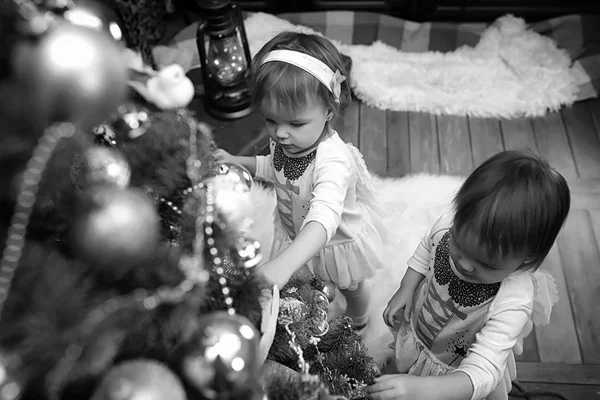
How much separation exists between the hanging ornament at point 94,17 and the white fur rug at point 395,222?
1126mm

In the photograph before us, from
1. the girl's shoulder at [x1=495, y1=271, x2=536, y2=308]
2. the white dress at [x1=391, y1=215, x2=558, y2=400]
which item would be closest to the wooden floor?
the white dress at [x1=391, y1=215, x2=558, y2=400]

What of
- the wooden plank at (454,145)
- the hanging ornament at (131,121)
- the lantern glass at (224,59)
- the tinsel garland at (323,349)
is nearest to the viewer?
the hanging ornament at (131,121)

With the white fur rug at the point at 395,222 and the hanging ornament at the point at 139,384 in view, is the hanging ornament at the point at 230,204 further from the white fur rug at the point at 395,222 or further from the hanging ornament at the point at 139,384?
the white fur rug at the point at 395,222

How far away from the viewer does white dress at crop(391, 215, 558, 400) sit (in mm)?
953

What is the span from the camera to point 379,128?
215 cm

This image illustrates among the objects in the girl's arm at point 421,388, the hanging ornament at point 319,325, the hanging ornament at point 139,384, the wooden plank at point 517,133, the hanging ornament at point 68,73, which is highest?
the hanging ornament at point 68,73

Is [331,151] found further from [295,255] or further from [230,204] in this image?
[230,204]

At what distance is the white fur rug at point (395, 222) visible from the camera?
1.50 meters

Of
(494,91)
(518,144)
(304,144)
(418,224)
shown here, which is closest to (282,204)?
(304,144)

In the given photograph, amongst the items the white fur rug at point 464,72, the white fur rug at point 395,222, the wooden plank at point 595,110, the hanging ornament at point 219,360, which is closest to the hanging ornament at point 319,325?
the hanging ornament at point 219,360

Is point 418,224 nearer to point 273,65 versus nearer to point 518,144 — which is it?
point 518,144

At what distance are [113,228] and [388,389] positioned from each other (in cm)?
60

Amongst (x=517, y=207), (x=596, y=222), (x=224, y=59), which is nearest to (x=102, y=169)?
(x=517, y=207)

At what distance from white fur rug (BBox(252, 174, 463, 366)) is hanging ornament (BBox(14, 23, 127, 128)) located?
116 cm
